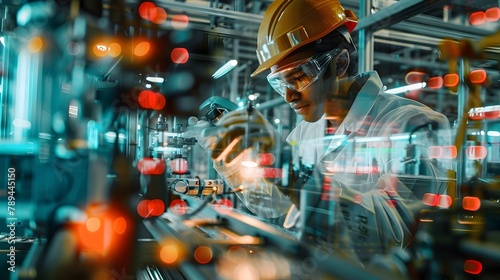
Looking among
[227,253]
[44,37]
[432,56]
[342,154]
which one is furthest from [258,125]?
[432,56]

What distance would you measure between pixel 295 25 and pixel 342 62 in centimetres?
29

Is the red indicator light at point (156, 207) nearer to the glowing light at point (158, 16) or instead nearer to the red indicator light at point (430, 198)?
the glowing light at point (158, 16)

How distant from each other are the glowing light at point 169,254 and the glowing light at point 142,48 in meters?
0.64

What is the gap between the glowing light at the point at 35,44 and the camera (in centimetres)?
145

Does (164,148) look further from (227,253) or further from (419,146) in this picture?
(419,146)

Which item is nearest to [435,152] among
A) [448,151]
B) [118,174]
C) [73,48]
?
[448,151]

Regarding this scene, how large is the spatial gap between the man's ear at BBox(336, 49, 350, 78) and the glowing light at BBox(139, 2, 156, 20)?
911 mm

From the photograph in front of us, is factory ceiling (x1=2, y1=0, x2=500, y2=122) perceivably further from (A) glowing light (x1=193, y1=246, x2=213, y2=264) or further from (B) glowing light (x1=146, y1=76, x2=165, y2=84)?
(A) glowing light (x1=193, y1=246, x2=213, y2=264)

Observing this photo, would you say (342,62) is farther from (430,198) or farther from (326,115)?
(430,198)

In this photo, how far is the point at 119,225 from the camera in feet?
4.34

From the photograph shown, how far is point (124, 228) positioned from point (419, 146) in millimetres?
1471

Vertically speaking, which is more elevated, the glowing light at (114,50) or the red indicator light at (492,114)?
the glowing light at (114,50)

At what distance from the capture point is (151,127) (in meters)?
1.35

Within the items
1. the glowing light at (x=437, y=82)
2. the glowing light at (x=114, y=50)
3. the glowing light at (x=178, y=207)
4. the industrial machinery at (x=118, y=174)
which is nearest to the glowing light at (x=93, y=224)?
the industrial machinery at (x=118, y=174)
